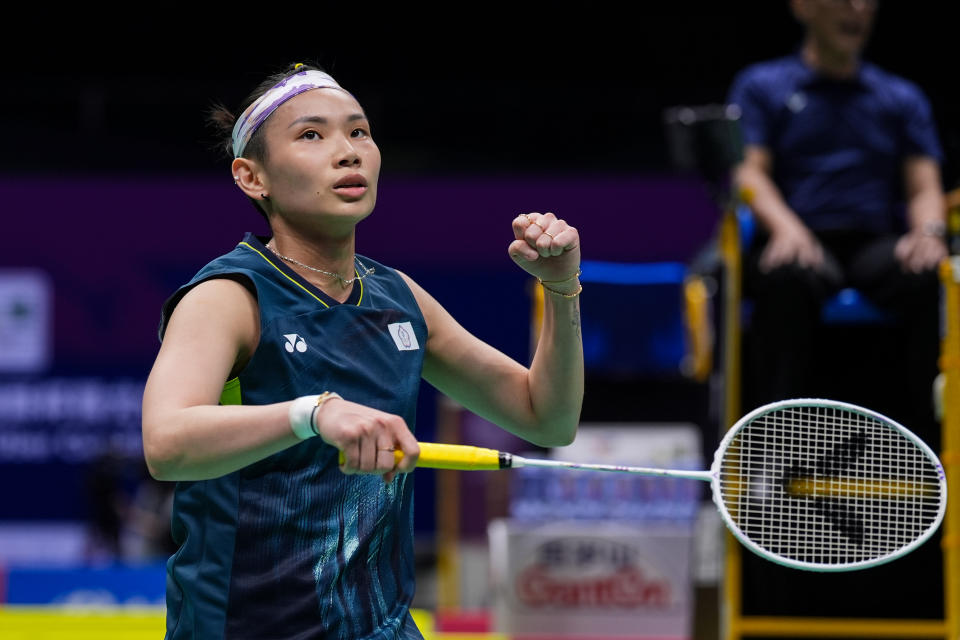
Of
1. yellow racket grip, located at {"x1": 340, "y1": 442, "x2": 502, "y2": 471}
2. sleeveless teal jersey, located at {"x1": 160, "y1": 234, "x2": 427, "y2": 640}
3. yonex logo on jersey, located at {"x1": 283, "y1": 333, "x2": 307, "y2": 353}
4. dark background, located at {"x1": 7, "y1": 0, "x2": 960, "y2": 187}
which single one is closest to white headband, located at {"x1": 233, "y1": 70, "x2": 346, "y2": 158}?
sleeveless teal jersey, located at {"x1": 160, "y1": 234, "x2": 427, "y2": 640}

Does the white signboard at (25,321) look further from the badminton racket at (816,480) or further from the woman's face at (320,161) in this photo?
the woman's face at (320,161)

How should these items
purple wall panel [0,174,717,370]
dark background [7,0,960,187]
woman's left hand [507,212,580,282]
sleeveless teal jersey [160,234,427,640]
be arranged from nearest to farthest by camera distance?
sleeveless teal jersey [160,234,427,640]
woman's left hand [507,212,580,282]
purple wall panel [0,174,717,370]
dark background [7,0,960,187]

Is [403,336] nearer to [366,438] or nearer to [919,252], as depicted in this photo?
[366,438]

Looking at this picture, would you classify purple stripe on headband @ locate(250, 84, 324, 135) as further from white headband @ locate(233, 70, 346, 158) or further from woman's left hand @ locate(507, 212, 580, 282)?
woman's left hand @ locate(507, 212, 580, 282)

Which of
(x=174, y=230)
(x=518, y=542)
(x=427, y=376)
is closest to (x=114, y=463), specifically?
(x=174, y=230)

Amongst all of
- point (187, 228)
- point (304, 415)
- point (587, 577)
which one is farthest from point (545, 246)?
point (187, 228)

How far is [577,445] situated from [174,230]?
19.5ft

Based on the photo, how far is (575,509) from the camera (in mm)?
5184

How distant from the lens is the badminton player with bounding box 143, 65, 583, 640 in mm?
1686

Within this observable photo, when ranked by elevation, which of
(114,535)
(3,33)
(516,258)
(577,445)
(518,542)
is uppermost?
(3,33)

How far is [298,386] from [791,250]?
227 centimetres

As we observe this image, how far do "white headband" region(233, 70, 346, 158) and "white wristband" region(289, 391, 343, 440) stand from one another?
23.2 inches

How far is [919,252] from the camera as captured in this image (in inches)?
150

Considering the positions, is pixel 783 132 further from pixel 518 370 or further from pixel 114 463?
pixel 114 463
